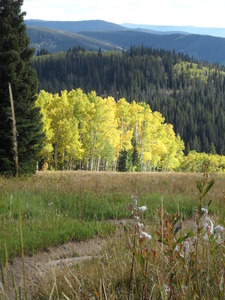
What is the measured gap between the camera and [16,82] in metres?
15.7

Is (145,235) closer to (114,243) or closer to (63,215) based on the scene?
(114,243)

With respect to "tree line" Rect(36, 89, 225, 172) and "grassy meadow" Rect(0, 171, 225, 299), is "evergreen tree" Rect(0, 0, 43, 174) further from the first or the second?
"tree line" Rect(36, 89, 225, 172)

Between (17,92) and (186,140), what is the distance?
13635cm

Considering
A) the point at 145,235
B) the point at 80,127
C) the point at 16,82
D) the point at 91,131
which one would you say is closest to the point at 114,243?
the point at 145,235

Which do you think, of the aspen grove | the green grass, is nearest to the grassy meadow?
the green grass

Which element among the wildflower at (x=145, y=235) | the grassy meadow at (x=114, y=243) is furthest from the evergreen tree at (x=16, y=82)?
the wildflower at (x=145, y=235)

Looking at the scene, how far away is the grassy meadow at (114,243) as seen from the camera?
1660 millimetres

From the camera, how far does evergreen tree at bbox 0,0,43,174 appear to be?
15.8 meters

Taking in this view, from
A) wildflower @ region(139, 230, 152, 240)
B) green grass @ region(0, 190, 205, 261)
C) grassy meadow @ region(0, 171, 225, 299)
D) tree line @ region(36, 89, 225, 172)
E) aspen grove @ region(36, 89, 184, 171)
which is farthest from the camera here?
tree line @ region(36, 89, 225, 172)

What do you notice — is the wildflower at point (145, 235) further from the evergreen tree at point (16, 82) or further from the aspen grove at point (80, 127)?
the aspen grove at point (80, 127)

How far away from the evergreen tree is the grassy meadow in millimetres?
6653

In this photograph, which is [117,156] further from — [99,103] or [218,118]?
[218,118]

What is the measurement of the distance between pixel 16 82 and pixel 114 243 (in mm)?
12682

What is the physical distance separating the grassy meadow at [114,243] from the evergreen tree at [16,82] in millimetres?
6653
